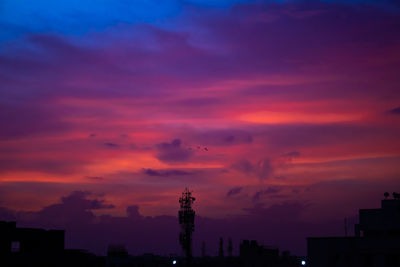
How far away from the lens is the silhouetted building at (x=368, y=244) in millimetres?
71062

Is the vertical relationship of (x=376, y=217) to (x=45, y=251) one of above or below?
above

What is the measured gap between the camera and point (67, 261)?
73562 mm

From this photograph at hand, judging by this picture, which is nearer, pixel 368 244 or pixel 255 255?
pixel 368 244

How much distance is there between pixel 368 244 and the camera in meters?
72.8

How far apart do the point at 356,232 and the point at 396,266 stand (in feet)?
27.7

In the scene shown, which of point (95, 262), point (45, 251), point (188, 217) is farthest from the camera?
point (188, 217)

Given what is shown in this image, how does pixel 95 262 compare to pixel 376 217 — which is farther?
pixel 95 262

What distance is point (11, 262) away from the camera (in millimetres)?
67250

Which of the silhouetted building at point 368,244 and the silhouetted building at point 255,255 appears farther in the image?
the silhouetted building at point 255,255

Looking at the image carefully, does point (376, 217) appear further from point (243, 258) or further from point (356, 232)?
point (243, 258)

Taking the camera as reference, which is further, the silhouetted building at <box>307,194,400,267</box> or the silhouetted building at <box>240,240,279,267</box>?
the silhouetted building at <box>240,240,279,267</box>

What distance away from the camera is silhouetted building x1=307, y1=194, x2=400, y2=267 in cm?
7106

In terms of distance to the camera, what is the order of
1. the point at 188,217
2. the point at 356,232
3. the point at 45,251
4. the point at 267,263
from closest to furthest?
the point at 45,251, the point at 356,232, the point at 188,217, the point at 267,263

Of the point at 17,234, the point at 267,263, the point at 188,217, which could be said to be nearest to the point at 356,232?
the point at 188,217
